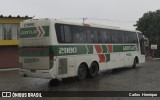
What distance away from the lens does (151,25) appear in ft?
191

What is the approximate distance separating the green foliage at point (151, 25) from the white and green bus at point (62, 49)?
1471 inches

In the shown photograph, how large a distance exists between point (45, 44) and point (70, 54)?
1751mm

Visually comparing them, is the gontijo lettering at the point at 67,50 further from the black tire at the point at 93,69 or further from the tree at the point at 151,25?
the tree at the point at 151,25

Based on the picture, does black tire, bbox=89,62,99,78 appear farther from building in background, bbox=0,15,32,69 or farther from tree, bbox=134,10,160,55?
tree, bbox=134,10,160,55

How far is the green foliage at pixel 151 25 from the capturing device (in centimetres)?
5728

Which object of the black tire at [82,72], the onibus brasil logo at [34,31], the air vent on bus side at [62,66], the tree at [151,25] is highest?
the tree at [151,25]

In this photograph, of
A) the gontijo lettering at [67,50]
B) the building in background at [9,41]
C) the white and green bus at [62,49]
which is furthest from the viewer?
the building in background at [9,41]

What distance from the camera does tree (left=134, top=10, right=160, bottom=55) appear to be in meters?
57.3

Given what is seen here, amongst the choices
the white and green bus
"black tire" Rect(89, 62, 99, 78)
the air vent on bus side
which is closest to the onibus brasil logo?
the white and green bus

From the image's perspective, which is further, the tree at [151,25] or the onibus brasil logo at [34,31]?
the tree at [151,25]

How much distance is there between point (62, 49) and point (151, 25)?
4410 centimetres

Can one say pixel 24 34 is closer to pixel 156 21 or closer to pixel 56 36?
pixel 56 36

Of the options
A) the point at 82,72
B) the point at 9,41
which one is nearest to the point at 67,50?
the point at 82,72

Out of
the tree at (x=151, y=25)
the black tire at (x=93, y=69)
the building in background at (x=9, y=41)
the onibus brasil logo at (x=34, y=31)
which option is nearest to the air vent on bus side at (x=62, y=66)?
the onibus brasil logo at (x=34, y=31)
